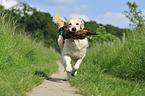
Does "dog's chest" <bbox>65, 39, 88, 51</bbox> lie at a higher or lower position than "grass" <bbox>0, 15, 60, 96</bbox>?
higher

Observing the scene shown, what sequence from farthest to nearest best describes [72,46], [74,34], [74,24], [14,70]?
1. [14,70]
2. [72,46]
3. [74,24]
4. [74,34]

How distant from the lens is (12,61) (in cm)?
607

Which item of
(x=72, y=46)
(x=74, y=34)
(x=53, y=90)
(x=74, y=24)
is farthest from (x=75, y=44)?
(x=53, y=90)

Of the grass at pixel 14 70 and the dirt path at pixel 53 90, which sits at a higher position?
the grass at pixel 14 70

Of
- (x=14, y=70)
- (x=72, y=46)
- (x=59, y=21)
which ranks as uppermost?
(x=59, y=21)

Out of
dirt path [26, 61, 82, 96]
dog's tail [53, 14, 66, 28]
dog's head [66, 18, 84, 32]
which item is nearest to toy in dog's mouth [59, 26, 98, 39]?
dog's head [66, 18, 84, 32]

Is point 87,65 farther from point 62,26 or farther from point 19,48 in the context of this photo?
point 19,48

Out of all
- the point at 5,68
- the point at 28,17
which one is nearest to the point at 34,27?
the point at 28,17

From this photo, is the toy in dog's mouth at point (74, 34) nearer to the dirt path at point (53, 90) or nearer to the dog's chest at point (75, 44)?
the dog's chest at point (75, 44)

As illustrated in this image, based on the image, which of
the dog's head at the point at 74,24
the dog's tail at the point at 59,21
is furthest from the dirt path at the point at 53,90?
the dog's tail at the point at 59,21

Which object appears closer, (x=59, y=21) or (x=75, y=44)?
(x=75, y=44)

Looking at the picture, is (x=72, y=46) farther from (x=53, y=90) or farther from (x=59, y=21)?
(x=53, y=90)

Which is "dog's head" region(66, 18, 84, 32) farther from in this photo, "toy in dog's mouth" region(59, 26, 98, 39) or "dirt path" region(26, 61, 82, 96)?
"dirt path" region(26, 61, 82, 96)

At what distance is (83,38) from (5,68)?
2468 millimetres
